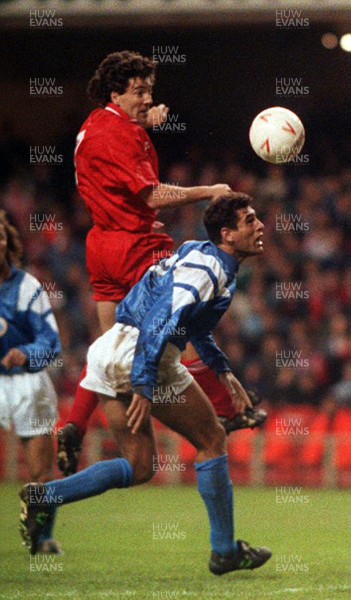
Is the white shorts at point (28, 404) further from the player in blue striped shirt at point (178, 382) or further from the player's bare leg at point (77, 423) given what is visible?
the player in blue striped shirt at point (178, 382)

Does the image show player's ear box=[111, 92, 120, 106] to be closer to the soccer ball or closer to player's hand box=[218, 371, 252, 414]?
the soccer ball

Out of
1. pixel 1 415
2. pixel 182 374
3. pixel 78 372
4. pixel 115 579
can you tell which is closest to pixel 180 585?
pixel 115 579

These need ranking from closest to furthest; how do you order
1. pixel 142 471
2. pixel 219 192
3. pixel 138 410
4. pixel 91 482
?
pixel 138 410 < pixel 91 482 < pixel 142 471 < pixel 219 192

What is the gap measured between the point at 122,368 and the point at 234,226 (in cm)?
87

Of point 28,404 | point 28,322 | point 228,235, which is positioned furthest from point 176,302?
point 28,404

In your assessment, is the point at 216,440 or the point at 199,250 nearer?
the point at 199,250

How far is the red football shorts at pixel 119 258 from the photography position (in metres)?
6.89

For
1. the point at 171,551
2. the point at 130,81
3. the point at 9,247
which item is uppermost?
the point at 130,81

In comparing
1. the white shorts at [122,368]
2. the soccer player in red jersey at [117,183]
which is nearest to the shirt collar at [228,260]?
the white shorts at [122,368]

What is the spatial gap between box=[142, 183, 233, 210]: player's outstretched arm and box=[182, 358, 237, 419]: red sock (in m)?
0.87

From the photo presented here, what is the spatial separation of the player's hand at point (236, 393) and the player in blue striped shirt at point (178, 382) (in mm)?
378

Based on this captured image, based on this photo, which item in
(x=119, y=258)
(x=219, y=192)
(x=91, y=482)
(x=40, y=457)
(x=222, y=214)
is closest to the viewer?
(x=91, y=482)

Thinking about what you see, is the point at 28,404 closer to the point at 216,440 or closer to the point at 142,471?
the point at 142,471

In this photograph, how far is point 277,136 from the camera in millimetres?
6938
